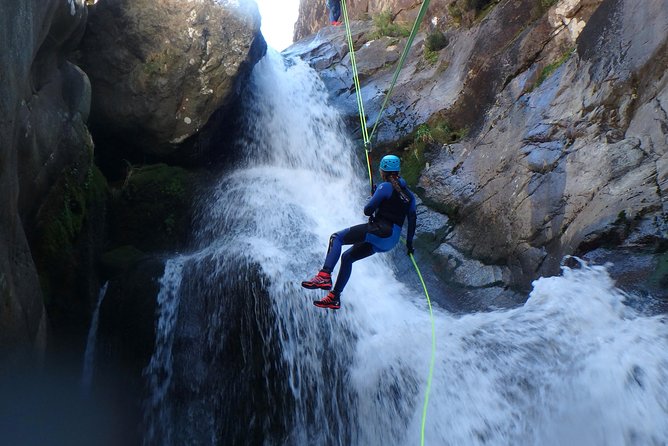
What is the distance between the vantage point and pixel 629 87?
318 inches

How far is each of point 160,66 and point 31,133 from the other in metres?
4.06

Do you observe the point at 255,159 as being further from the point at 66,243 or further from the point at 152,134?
the point at 66,243

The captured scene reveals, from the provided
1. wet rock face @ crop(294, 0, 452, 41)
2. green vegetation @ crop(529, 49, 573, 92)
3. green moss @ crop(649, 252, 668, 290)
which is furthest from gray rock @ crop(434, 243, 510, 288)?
wet rock face @ crop(294, 0, 452, 41)

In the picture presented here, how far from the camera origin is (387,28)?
50.6 ft

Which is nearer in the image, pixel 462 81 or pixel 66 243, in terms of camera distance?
pixel 66 243

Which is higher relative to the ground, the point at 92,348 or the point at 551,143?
the point at 551,143

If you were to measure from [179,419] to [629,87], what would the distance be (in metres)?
7.68

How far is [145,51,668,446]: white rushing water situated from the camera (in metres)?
5.80

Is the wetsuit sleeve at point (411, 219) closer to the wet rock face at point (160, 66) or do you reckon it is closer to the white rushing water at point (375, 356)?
the white rushing water at point (375, 356)

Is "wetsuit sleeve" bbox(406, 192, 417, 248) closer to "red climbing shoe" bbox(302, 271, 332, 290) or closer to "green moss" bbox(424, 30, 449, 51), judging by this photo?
"red climbing shoe" bbox(302, 271, 332, 290)

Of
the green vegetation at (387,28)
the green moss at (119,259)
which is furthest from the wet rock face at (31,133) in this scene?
the green vegetation at (387,28)

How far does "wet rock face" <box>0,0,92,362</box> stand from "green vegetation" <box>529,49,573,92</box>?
24.3 feet

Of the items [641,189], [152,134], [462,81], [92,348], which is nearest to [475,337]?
[641,189]

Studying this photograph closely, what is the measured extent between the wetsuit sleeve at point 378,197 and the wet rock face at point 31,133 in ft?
11.8
